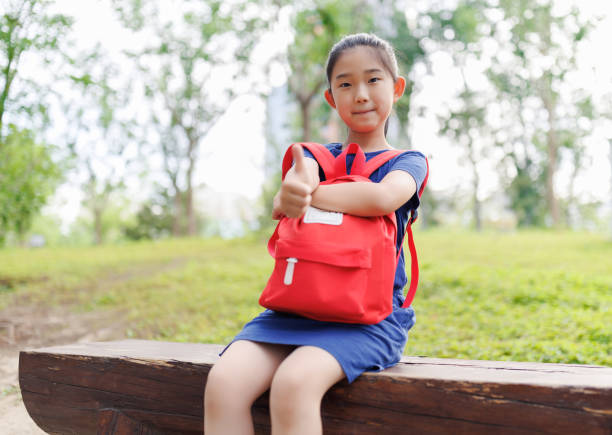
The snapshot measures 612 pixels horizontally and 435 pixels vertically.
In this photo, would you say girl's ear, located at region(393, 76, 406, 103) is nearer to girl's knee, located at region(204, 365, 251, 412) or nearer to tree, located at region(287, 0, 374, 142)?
girl's knee, located at region(204, 365, 251, 412)

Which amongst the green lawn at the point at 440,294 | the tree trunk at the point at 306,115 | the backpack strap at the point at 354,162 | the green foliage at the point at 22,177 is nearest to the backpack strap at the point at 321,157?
the backpack strap at the point at 354,162

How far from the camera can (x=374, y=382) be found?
5.37 feet

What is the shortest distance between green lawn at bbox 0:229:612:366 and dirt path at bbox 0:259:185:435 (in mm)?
224

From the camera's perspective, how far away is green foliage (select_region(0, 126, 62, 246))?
6.20 meters

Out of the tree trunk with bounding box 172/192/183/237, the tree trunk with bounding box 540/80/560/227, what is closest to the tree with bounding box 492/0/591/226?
the tree trunk with bounding box 540/80/560/227

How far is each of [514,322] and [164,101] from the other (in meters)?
15.2

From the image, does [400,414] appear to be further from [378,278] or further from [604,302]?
[604,302]

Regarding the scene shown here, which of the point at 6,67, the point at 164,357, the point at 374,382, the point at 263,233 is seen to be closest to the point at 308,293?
the point at 374,382

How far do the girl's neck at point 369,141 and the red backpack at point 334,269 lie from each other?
17.0 inches

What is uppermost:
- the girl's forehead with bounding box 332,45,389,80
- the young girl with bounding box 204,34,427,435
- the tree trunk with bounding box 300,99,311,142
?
the tree trunk with bounding box 300,99,311,142

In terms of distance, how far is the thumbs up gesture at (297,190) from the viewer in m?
1.62

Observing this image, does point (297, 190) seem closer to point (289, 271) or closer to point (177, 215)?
point (289, 271)

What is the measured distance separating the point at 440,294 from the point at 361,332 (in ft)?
13.7

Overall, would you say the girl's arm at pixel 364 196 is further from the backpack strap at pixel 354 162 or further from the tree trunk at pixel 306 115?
the tree trunk at pixel 306 115
